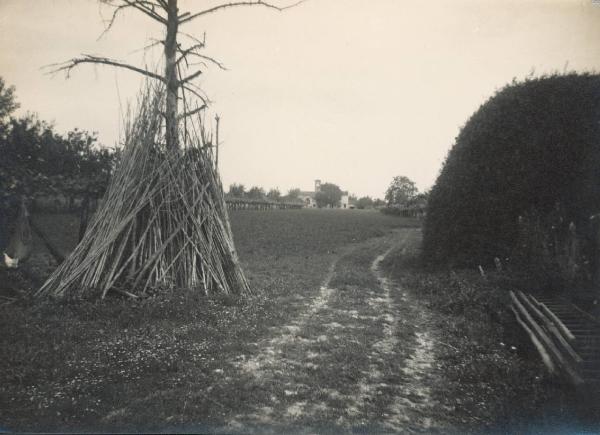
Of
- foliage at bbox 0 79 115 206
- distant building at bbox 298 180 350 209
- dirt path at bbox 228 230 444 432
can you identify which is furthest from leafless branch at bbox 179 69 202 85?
distant building at bbox 298 180 350 209

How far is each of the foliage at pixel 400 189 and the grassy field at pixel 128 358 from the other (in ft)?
305

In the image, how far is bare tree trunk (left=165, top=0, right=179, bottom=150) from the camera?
7055 mm

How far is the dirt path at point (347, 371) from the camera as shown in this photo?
3215 millimetres

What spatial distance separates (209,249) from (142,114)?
8.83ft

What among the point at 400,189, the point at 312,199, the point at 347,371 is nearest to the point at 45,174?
the point at 347,371

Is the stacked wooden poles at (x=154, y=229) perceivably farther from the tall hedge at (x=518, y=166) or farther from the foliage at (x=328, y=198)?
the foliage at (x=328, y=198)

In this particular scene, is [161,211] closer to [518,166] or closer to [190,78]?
[190,78]

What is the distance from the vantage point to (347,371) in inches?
162

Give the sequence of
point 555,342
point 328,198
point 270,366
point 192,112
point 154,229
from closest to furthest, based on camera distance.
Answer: point 270,366, point 555,342, point 154,229, point 192,112, point 328,198

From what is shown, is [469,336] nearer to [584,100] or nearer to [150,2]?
[584,100]

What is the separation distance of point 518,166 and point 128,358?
8.54 meters

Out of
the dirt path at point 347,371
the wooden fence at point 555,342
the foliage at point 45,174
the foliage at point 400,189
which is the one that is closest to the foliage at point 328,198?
the foliage at point 400,189

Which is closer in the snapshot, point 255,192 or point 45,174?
point 45,174

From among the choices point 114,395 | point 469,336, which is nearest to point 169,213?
point 114,395
